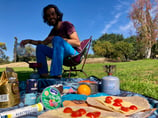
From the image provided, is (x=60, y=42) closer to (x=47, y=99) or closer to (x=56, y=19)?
(x=56, y=19)

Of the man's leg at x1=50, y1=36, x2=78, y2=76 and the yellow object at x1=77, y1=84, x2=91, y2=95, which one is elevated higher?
the man's leg at x1=50, y1=36, x2=78, y2=76

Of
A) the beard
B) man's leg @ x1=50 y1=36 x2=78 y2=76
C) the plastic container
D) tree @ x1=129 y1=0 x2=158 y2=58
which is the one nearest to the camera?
man's leg @ x1=50 y1=36 x2=78 y2=76

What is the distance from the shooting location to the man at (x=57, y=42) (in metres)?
2.72

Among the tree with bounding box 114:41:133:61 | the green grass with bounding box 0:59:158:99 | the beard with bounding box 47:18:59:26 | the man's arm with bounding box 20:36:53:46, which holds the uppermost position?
the tree with bounding box 114:41:133:61

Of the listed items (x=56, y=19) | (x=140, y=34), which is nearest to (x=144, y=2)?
(x=140, y=34)

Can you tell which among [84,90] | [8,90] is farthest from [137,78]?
[8,90]

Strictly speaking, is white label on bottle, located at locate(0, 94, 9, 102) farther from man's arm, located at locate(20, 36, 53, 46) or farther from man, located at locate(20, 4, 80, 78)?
man's arm, located at locate(20, 36, 53, 46)

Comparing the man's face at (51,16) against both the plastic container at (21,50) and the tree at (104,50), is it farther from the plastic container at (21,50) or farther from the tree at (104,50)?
the tree at (104,50)

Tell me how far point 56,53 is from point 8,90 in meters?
1.33

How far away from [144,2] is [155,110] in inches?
690

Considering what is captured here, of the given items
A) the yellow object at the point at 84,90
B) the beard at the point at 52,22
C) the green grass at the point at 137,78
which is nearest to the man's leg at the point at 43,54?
the beard at the point at 52,22

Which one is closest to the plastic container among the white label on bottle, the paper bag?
the paper bag

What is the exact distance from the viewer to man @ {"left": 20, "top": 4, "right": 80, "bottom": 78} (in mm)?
2719

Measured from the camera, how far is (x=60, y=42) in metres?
2.77
